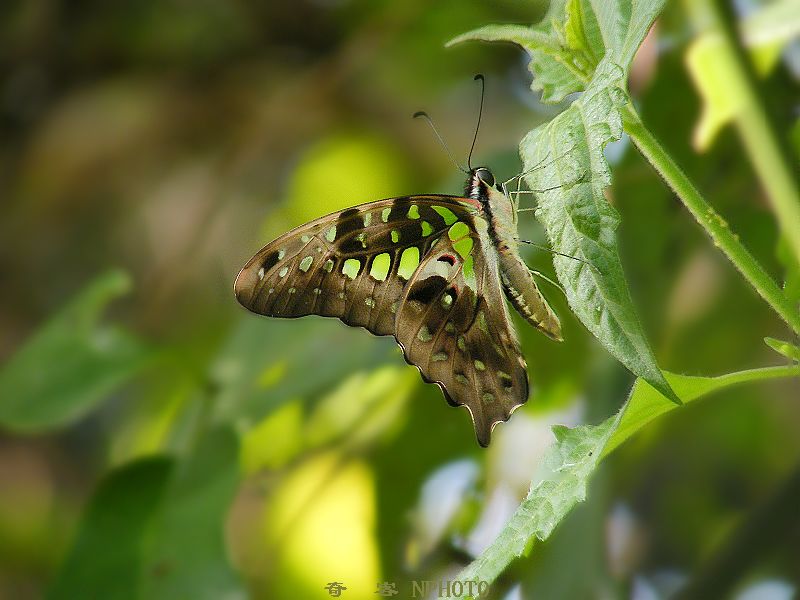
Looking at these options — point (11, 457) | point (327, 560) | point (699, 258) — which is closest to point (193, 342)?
point (11, 457)

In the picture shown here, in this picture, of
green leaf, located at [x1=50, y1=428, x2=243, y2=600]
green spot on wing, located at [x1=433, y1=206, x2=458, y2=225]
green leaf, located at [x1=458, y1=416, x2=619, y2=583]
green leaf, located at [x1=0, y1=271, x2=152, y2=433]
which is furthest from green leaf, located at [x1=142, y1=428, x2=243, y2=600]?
green leaf, located at [x1=458, y1=416, x2=619, y2=583]

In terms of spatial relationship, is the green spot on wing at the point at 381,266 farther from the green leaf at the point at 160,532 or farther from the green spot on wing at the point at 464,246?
the green leaf at the point at 160,532

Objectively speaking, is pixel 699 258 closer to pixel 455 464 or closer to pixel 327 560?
pixel 455 464

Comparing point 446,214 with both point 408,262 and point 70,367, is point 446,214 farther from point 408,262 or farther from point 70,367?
point 70,367

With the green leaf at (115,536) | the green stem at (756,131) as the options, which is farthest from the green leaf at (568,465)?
the green leaf at (115,536)

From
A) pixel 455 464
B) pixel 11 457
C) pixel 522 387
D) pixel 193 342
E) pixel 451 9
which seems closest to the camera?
pixel 522 387
